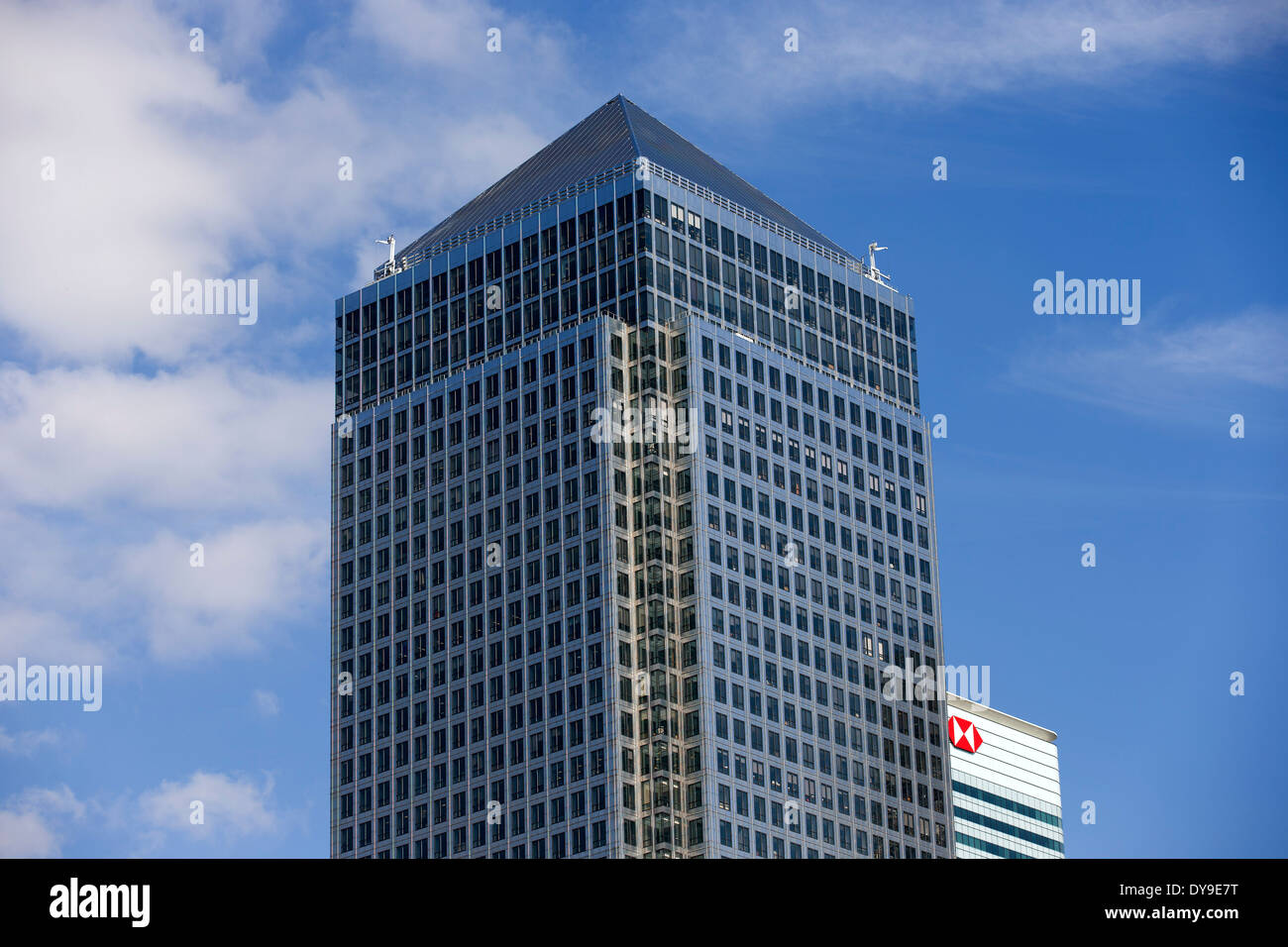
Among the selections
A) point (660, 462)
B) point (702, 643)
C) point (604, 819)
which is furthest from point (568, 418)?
point (604, 819)

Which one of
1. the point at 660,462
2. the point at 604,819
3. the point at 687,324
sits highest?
the point at 687,324

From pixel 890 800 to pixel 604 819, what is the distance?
32117 millimetres
